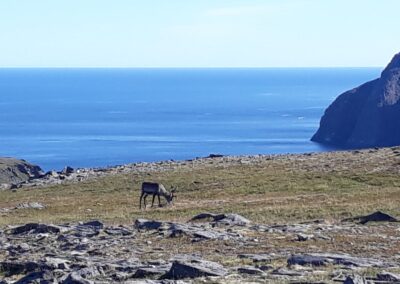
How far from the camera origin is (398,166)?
164 ft

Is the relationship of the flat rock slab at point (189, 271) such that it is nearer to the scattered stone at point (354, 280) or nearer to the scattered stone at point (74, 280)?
the scattered stone at point (74, 280)

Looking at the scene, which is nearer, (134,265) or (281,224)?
(134,265)

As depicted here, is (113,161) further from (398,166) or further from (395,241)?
(395,241)

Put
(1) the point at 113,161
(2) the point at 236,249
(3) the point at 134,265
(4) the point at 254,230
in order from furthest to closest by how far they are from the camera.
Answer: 1. (1) the point at 113,161
2. (4) the point at 254,230
3. (2) the point at 236,249
4. (3) the point at 134,265

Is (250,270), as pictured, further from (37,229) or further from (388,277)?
(37,229)

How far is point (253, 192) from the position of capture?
44.1 m

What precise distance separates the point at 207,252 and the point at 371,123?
172 meters

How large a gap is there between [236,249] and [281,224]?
5.87 m

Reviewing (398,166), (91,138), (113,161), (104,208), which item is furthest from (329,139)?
(104,208)

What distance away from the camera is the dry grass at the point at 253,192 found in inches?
1336

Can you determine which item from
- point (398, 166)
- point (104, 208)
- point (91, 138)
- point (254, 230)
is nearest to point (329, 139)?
point (91, 138)

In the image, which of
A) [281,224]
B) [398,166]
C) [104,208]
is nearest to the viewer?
[281,224]

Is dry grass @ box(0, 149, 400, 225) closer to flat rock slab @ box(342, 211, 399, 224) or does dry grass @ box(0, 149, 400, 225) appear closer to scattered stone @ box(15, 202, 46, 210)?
Result: scattered stone @ box(15, 202, 46, 210)

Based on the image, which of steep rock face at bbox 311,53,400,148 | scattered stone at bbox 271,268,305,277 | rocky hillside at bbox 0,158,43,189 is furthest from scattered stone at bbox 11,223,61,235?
steep rock face at bbox 311,53,400,148
